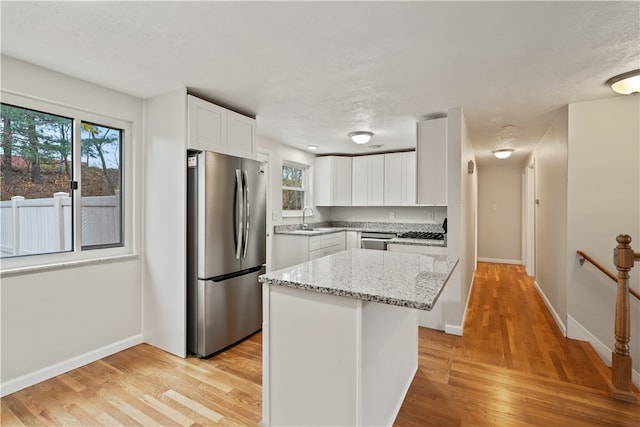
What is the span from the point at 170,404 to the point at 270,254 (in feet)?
8.86

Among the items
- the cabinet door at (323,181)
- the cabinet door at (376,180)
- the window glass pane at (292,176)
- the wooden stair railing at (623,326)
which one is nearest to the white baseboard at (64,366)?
the window glass pane at (292,176)

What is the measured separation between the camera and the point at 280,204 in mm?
4914

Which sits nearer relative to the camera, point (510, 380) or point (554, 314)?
point (510, 380)

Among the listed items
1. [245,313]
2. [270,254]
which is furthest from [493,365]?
[270,254]

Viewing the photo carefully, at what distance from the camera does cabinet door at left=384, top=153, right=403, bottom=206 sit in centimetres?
535

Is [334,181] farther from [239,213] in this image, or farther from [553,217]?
[553,217]

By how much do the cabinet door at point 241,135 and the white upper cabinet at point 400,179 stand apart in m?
2.82

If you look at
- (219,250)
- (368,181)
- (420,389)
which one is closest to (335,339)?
(420,389)

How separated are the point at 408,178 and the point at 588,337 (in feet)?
10.2

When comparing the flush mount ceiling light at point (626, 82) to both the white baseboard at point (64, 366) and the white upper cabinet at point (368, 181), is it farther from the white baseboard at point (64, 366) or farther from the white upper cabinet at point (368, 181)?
the white baseboard at point (64, 366)

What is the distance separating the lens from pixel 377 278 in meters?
1.63

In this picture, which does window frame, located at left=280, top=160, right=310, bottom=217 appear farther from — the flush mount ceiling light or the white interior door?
the white interior door

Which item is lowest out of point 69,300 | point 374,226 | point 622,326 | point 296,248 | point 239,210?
point 622,326

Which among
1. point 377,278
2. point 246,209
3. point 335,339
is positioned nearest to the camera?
point 335,339
